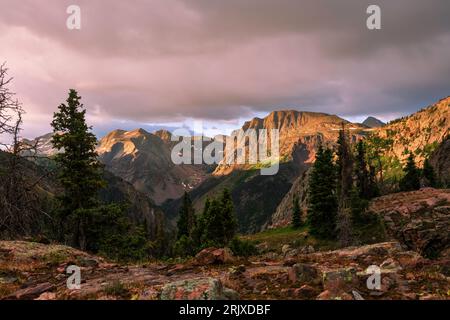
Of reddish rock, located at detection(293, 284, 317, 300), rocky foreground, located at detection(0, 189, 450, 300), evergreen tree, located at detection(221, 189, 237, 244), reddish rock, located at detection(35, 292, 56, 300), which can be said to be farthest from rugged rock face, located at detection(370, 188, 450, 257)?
reddish rock, located at detection(35, 292, 56, 300)

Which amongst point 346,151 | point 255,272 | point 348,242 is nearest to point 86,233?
point 255,272

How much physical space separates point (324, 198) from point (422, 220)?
1660 centimetres

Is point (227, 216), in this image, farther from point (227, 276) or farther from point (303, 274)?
point (303, 274)

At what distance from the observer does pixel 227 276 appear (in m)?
12.9

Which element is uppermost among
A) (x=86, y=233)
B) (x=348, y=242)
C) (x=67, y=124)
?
(x=67, y=124)

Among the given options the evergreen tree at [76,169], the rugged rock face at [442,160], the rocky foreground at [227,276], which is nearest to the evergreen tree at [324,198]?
the evergreen tree at [76,169]

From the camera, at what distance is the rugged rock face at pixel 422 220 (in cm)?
4678

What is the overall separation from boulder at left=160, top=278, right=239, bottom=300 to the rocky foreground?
0.08ft

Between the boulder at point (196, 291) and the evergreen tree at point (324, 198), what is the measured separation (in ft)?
182

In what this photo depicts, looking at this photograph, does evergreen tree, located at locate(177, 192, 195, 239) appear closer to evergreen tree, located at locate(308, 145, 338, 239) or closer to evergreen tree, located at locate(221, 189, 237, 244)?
evergreen tree, located at locate(221, 189, 237, 244)

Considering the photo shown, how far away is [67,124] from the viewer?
1168 inches
